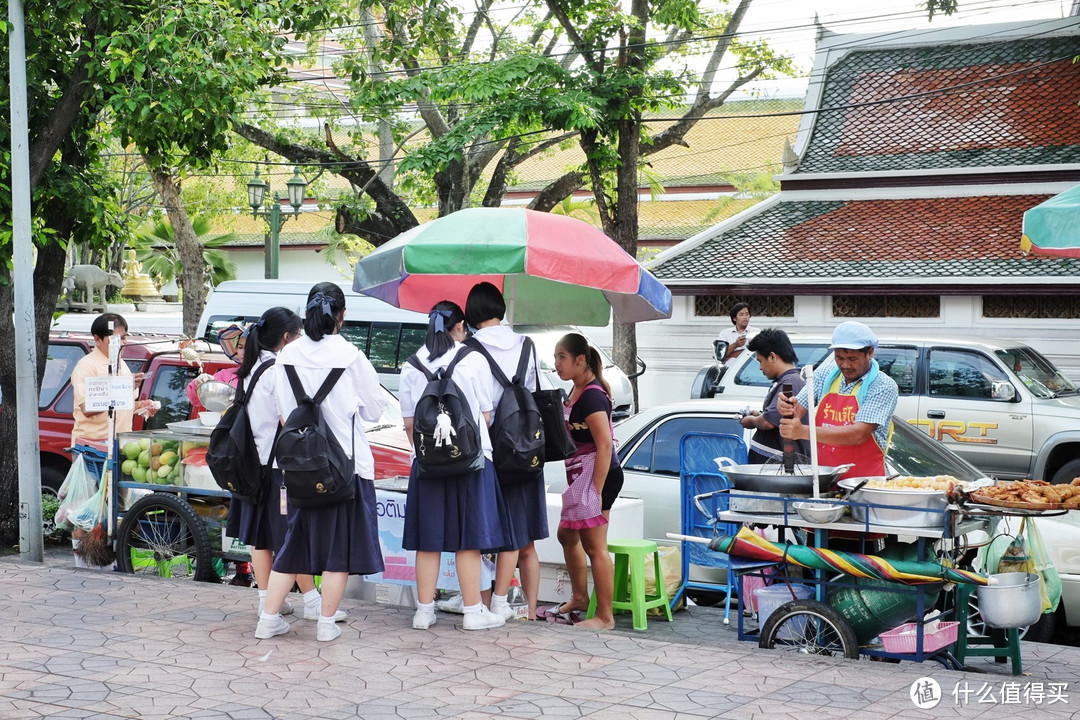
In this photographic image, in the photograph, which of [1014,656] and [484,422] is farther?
[484,422]

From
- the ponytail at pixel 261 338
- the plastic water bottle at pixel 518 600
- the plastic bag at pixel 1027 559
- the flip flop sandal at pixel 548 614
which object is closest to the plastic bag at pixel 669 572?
the flip flop sandal at pixel 548 614

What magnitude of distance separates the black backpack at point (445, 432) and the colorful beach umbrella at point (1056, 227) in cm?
307

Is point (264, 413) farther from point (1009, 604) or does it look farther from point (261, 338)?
point (1009, 604)

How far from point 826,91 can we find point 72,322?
46.0 feet

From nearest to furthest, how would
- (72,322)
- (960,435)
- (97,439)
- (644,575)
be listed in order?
(644,575) < (97,439) < (960,435) < (72,322)

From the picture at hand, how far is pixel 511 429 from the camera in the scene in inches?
255

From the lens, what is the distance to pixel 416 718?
199 inches

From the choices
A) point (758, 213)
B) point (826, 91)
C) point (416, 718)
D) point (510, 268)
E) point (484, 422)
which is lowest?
point (416, 718)

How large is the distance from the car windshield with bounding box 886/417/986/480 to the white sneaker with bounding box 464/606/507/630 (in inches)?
99.2

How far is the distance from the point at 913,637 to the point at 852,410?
3.98ft

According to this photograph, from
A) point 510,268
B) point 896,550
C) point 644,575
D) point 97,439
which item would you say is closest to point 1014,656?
point 896,550

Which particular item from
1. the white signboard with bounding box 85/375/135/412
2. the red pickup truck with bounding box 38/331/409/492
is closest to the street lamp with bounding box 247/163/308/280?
the red pickup truck with bounding box 38/331/409/492

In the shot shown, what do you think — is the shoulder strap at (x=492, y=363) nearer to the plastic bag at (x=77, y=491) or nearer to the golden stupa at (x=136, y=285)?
the plastic bag at (x=77, y=491)

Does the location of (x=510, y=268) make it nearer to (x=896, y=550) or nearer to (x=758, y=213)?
(x=896, y=550)
